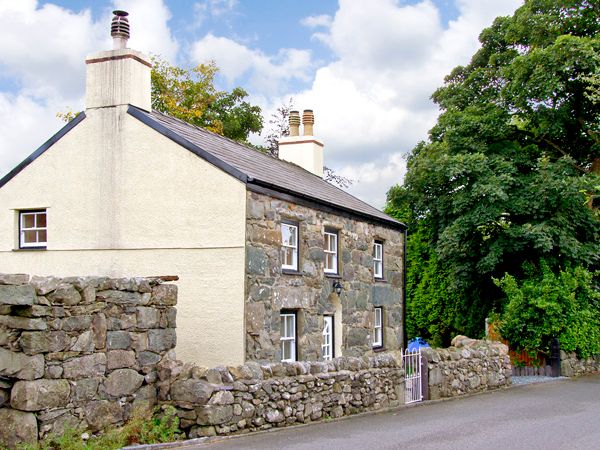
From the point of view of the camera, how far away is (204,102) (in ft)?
109

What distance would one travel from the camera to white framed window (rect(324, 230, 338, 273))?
1694cm

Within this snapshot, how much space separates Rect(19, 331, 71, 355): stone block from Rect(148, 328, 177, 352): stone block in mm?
1534

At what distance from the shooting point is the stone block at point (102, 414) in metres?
9.46

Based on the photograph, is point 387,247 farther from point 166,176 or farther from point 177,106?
point 177,106

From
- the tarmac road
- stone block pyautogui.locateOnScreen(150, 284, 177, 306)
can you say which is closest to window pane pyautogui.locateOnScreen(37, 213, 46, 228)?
stone block pyautogui.locateOnScreen(150, 284, 177, 306)

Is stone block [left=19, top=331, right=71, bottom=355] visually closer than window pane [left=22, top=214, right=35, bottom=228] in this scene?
Yes

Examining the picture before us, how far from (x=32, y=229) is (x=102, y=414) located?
750 centimetres

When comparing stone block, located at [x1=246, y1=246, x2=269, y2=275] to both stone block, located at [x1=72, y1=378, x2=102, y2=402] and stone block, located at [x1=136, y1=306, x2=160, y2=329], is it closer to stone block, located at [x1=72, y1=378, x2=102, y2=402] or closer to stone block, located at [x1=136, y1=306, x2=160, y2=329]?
stone block, located at [x1=136, y1=306, x2=160, y2=329]

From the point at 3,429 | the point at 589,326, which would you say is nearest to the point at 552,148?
the point at 589,326

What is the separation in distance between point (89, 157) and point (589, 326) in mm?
15329

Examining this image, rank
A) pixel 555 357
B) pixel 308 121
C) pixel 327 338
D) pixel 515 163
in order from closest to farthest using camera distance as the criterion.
Answer: pixel 327 338, pixel 555 357, pixel 515 163, pixel 308 121

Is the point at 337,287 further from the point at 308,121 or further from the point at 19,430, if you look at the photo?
the point at 19,430

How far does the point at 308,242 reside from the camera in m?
15.8

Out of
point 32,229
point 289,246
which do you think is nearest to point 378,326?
point 289,246
